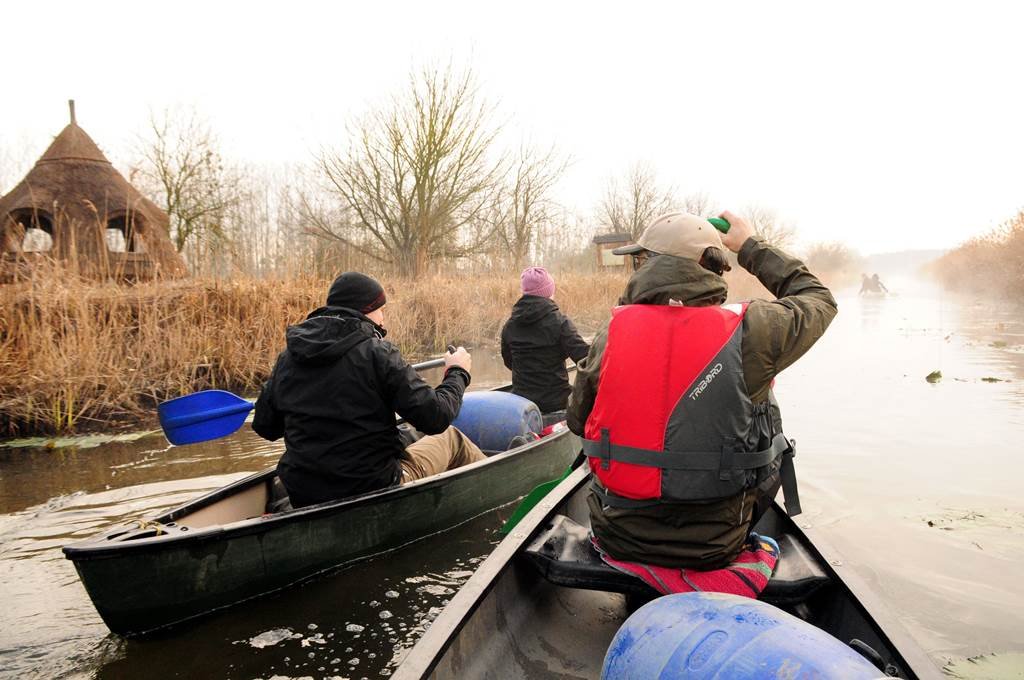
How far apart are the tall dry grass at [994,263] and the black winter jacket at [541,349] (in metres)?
23.6

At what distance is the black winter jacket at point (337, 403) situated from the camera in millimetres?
3590

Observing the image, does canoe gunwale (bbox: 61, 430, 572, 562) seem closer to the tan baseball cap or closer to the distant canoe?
the distant canoe

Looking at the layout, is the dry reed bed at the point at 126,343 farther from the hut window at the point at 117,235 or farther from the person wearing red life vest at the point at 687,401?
the hut window at the point at 117,235

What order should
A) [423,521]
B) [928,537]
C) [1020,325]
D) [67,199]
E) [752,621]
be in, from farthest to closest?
1. [1020,325]
2. [67,199]
3. [928,537]
4. [423,521]
5. [752,621]

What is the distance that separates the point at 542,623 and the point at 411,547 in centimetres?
185

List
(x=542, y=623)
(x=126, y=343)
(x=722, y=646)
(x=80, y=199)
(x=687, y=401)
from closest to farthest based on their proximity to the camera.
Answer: (x=722, y=646), (x=687, y=401), (x=542, y=623), (x=126, y=343), (x=80, y=199)

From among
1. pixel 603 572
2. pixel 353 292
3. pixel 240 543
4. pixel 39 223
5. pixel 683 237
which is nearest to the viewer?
pixel 683 237

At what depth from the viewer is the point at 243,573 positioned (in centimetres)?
351

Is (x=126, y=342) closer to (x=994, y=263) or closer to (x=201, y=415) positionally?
(x=201, y=415)

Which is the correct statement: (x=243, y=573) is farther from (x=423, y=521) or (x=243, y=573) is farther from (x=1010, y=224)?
(x=1010, y=224)

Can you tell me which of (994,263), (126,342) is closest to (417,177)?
(126,342)

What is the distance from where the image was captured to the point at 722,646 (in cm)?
163

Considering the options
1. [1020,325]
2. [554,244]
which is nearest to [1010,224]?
[1020,325]

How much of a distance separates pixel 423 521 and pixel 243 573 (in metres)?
1.22
